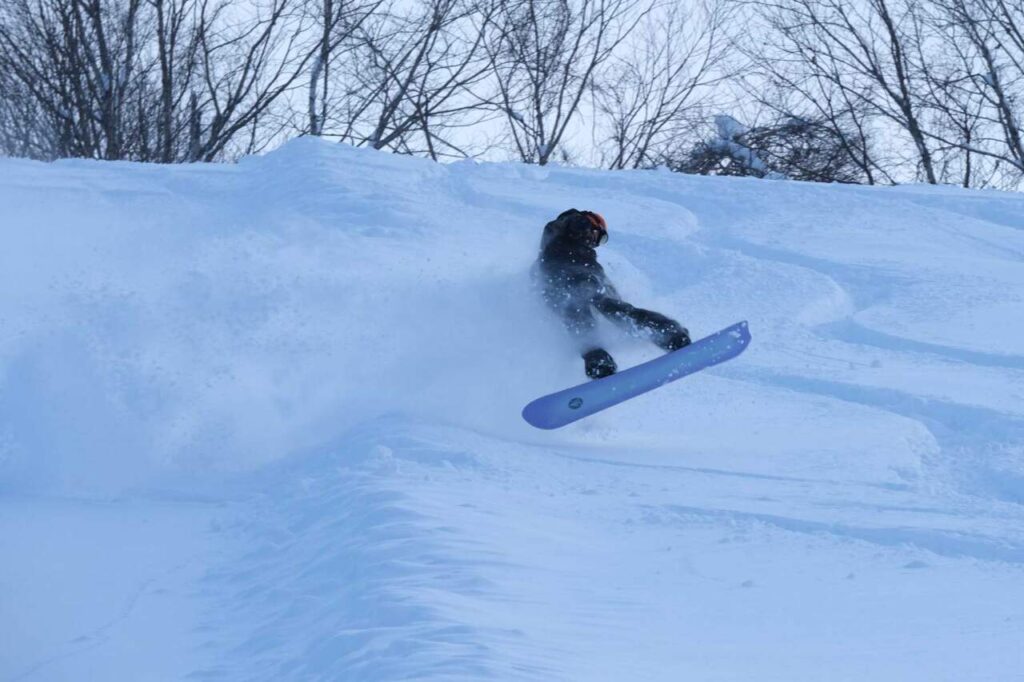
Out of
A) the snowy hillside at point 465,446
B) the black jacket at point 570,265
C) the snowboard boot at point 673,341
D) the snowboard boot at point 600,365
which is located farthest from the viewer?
the black jacket at point 570,265

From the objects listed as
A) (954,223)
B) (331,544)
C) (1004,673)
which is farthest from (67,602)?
(954,223)

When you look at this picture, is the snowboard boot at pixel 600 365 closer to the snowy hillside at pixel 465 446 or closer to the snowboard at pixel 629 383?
the snowboard at pixel 629 383

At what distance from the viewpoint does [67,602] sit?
4031mm

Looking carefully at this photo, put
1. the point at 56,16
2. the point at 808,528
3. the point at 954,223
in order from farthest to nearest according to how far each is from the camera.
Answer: the point at 56,16 < the point at 954,223 < the point at 808,528

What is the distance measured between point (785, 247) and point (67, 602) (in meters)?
7.85

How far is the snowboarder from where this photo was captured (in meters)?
6.94

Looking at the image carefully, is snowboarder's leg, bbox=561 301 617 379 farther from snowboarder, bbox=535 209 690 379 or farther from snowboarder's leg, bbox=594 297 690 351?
snowboarder's leg, bbox=594 297 690 351

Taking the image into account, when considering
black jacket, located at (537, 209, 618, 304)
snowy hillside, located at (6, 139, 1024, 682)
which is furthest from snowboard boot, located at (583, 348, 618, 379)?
black jacket, located at (537, 209, 618, 304)

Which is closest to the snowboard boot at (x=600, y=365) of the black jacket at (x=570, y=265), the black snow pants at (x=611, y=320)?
the black snow pants at (x=611, y=320)

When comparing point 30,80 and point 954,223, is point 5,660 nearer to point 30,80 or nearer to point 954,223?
point 954,223

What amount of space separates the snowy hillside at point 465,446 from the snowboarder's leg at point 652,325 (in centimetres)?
26

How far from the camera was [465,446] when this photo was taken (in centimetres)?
580

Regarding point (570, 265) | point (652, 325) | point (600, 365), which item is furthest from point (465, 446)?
point (570, 265)

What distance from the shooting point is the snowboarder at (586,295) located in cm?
694
